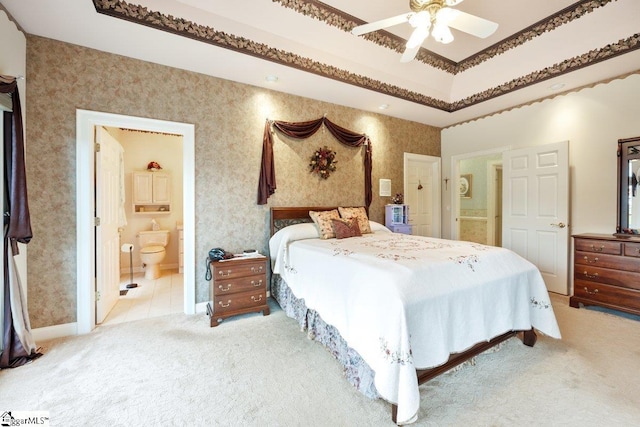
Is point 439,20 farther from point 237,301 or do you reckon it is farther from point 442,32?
point 237,301

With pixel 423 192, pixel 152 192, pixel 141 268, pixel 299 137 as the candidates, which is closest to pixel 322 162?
pixel 299 137

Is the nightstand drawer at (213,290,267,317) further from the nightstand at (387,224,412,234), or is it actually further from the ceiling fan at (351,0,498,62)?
the ceiling fan at (351,0,498,62)

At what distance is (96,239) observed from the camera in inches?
111

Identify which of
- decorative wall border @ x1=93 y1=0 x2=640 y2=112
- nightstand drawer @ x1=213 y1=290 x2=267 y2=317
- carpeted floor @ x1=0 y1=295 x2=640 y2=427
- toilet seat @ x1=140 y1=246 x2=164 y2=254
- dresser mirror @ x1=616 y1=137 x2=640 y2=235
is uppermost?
decorative wall border @ x1=93 y1=0 x2=640 y2=112

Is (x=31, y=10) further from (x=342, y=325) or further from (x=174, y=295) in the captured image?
(x=342, y=325)

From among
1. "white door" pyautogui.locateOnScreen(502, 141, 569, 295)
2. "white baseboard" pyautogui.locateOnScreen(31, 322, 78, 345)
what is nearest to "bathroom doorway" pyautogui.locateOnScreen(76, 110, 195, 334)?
"white baseboard" pyautogui.locateOnScreen(31, 322, 78, 345)

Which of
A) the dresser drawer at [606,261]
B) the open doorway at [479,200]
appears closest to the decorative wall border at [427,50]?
the open doorway at [479,200]

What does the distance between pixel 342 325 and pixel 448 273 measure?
2.73ft

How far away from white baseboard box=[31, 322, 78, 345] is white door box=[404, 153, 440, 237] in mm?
4726

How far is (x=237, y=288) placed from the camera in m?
2.98

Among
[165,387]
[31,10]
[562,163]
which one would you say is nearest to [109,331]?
[165,387]

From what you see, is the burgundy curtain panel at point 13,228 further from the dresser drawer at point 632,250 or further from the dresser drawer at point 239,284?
the dresser drawer at point 632,250

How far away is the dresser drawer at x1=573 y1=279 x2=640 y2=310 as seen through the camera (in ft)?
9.51

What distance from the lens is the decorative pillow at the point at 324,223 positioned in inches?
132
